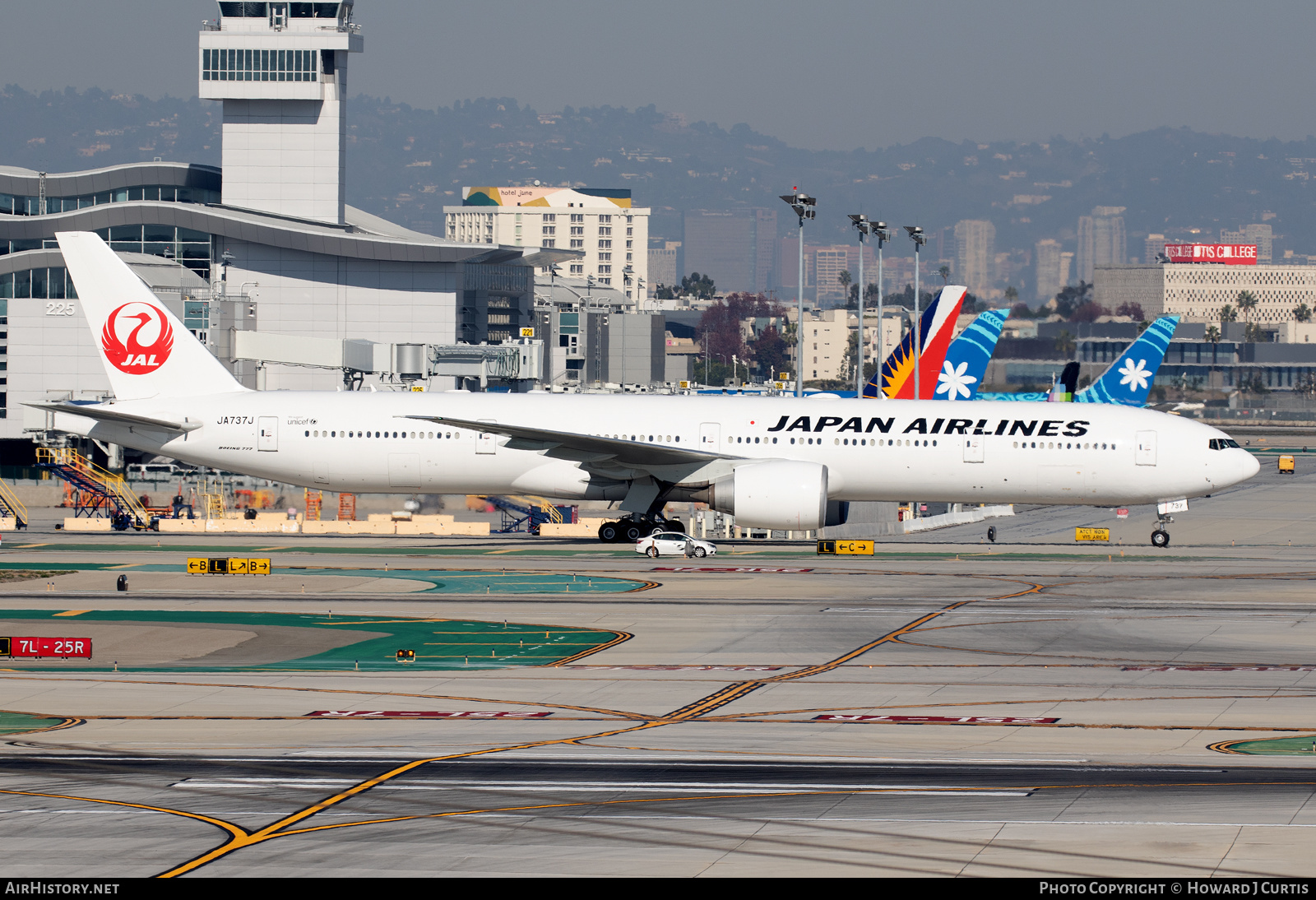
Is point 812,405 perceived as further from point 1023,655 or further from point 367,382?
point 367,382

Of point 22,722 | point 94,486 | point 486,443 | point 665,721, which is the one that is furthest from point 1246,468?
point 94,486

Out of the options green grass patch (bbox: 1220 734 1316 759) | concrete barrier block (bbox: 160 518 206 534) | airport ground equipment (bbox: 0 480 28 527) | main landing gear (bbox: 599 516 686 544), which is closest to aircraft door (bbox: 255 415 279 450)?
main landing gear (bbox: 599 516 686 544)

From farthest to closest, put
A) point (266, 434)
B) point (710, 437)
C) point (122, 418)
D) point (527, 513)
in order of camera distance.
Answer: point (527, 513), point (266, 434), point (122, 418), point (710, 437)

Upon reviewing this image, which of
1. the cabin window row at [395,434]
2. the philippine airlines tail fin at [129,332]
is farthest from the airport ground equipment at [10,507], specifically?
the cabin window row at [395,434]

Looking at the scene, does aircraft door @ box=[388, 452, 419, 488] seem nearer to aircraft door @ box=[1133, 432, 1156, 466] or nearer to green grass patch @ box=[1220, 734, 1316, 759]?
aircraft door @ box=[1133, 432, 1156, 466]

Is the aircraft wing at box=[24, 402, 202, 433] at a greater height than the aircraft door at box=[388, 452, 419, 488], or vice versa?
the aircraft wing at box=[24, 402, 202, 433]

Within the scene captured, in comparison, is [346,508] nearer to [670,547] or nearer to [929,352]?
[670,547]
